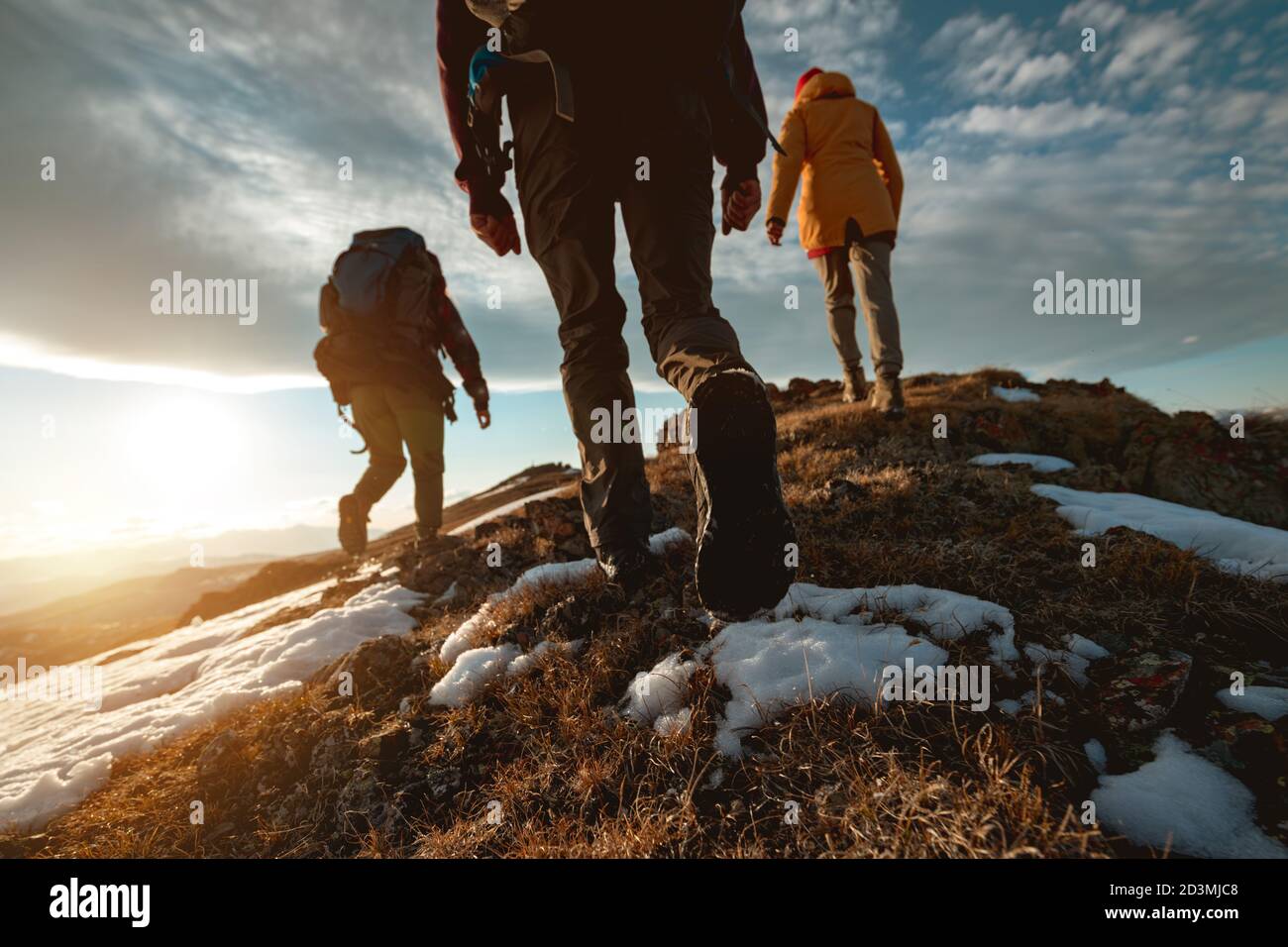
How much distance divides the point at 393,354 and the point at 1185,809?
6106 millimetres

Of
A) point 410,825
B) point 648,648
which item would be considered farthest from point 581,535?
point 410,825

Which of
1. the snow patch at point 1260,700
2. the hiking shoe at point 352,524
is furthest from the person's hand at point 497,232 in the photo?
the hiking shoe at point 352,524

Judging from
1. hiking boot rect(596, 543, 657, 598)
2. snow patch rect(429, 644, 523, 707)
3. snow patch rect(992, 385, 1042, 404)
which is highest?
snow patch rect(992, 385, 1042, 404)

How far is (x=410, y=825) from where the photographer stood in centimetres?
175

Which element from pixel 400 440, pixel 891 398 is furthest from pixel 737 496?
pixel 400 440

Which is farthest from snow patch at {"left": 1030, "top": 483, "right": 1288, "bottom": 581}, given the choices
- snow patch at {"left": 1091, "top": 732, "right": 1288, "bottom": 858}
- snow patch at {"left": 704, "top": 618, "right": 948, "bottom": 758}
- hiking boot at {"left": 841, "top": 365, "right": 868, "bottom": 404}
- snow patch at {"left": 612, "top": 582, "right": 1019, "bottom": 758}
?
hiking boot at {"left": 841, "top": 365, "right": 868, "bottom": 404}

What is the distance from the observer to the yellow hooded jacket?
225 inches

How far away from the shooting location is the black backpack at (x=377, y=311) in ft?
17.5

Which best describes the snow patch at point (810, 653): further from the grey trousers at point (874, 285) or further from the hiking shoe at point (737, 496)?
the grey trousers at point (874, 285)

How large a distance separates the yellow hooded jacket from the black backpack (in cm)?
402

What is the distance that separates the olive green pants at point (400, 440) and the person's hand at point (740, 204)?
13.4ft

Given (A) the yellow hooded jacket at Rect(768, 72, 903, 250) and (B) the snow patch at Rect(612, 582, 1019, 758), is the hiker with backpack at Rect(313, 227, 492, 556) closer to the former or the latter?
(A) the yellow hooded jacket at Rect(768, 72, 903, 250)
